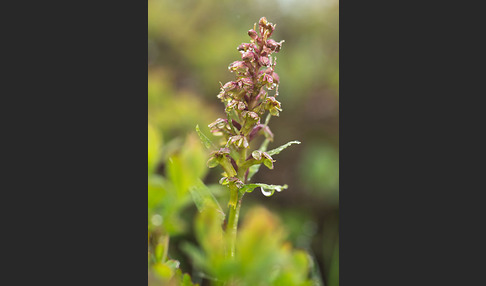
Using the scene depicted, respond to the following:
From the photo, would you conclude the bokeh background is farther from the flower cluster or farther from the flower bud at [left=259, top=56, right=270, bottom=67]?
the flower bud at [left=259, top=56, right=270, bottom=67]

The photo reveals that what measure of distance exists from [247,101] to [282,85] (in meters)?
0.94

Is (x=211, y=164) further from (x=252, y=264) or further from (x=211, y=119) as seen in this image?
(x=211, y=119)

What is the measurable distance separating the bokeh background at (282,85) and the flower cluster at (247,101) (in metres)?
0.45

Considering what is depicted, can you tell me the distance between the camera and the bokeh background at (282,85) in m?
1.39

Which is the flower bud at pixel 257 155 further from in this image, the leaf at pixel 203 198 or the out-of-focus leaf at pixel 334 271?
the out-of-focus leaf at pixel 334 271

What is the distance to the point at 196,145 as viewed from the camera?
608 millimetres

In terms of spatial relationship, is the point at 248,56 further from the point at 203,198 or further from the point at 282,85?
the point at 282,85

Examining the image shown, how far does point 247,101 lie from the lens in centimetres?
87

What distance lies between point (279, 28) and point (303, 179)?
61cm

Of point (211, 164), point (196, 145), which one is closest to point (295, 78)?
point (211, 164)

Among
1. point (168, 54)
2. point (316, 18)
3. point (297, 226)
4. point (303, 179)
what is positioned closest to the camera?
point (297, 226)

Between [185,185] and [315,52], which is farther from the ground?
[315,52]

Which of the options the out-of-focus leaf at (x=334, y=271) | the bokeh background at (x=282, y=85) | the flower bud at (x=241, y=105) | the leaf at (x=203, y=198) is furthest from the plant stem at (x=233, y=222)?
the bokeh background at (x=282, y=85)

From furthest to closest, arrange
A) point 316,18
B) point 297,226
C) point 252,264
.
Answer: point 316,18, point 297,226, point 252,264
